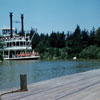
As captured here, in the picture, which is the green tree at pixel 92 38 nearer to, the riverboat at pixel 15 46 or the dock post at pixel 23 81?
the riverboat at pixel 15 46

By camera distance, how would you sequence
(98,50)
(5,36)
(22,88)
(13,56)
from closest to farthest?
1. (22,88)
2. (98,50)
3. (13,56)
4. (5,36)

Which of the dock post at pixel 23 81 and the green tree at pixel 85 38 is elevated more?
the green tree at pixel 85 38

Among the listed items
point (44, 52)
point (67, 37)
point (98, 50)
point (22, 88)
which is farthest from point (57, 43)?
point (22, 88)

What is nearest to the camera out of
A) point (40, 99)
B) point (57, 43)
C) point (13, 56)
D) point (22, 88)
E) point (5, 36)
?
point (40, 99)

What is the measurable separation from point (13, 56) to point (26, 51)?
107 inches

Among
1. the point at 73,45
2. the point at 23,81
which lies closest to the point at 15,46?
the point at 73,45

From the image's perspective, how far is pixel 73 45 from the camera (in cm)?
5369

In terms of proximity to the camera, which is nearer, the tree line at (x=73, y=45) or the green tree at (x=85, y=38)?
the tree line at (x=73, y=45)

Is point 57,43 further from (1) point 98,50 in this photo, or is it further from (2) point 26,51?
(1) point 98,50

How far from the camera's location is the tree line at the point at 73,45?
4563 cm

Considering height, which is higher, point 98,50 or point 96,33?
point 96,33

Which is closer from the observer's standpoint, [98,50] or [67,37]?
[98,50]

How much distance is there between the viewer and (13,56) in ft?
163

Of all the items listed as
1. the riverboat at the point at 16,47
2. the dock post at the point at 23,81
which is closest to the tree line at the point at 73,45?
the riverboat at the point at 16,47
